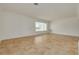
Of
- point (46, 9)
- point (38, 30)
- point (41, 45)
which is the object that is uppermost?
point (46, 9)

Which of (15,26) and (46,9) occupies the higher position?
(46,9)

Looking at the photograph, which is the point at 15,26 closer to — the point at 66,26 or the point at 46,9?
the point at 46,9

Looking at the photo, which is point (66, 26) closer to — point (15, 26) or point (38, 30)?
point (38, 30)

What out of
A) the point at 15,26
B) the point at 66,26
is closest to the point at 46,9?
the point at 66,26

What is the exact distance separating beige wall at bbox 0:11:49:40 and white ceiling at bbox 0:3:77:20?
0.07 metres

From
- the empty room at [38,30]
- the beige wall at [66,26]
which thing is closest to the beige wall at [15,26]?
the empty room at [38,30]

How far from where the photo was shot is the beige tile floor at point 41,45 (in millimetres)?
1747

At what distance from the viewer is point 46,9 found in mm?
1744

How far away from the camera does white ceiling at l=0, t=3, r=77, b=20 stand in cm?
172

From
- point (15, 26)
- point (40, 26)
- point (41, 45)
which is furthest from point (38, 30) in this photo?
point (15, 26)

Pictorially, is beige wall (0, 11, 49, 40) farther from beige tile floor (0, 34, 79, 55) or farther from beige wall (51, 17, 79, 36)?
beige wall (51, 17, 79, 36)

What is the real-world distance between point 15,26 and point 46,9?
438 mm

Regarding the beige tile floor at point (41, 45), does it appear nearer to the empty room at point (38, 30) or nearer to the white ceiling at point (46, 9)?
the empty room at point (38, 30)

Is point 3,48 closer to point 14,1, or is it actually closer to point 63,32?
point 14,1
